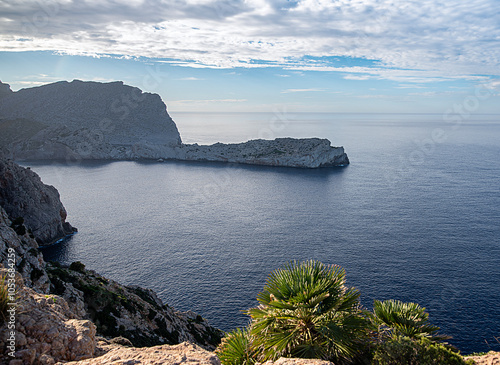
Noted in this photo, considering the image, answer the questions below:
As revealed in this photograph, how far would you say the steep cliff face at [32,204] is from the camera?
62031mm

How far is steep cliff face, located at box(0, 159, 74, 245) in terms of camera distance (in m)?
62.0

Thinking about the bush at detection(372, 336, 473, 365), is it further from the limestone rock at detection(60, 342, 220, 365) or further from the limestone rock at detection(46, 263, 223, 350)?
the limestone rock at detection(46, 263, 223, 350)

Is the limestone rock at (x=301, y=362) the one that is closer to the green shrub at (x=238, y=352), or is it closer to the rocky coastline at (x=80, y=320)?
the rocky coastline at (x=80, y=320)

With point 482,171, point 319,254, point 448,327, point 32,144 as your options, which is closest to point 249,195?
point 319,254

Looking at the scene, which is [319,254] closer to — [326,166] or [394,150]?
[326,166]

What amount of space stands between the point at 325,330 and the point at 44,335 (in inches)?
286

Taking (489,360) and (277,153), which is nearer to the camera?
(489,360)

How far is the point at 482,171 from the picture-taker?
4409 inches

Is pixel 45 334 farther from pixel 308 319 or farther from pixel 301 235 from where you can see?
pixel 301 235

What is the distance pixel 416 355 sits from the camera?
358 inches

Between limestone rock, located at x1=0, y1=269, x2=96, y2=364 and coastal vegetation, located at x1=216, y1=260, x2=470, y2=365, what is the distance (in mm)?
4106

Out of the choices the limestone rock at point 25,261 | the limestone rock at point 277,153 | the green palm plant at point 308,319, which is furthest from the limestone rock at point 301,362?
the limestone rock at point 277,153

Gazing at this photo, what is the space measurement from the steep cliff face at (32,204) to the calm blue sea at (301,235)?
411cm

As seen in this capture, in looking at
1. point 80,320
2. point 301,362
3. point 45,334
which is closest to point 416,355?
point 301,362
